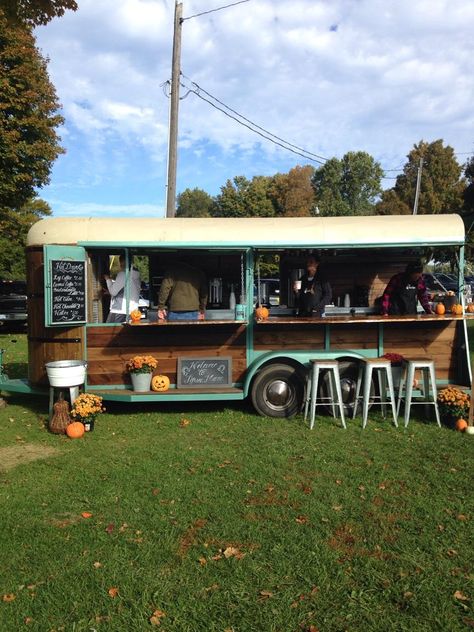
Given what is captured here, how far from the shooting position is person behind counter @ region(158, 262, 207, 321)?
284 inches

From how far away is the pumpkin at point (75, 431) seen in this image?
19.9ft

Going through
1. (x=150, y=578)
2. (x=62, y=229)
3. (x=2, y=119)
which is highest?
(x=2, y=119)

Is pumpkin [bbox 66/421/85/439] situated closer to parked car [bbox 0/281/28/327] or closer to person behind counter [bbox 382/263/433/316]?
person behind counter [bbox 382/263/433/316]

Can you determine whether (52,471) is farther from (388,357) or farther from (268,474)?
(388,357)

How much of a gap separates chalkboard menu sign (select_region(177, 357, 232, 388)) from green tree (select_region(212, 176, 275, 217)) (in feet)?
114

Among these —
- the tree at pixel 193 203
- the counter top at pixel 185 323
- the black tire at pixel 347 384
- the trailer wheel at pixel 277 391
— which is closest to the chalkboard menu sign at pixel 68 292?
the counter top at pixel 185 323

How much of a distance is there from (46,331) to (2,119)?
9.44 metres

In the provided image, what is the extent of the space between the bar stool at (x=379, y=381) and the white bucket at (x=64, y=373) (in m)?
3.44

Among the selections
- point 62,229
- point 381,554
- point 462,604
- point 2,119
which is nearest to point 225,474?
point 381,554

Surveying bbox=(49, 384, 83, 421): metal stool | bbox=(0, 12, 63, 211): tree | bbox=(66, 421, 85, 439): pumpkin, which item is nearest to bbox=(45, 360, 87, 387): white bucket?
bbox=(49, 384, 83, 421): metal stool

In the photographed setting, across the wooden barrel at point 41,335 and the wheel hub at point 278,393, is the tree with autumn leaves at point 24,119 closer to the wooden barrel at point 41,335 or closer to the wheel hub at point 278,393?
the wooden barrel at point 41,335

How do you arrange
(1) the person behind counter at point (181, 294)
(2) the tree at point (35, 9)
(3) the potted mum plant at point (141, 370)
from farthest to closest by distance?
(1) the person behind counter at point (181, 294), (3) the potted mum plant at point (141, 370), (2) the tree at point (35, 9)

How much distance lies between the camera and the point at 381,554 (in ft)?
11.5

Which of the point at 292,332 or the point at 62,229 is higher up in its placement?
the point at 62,229
